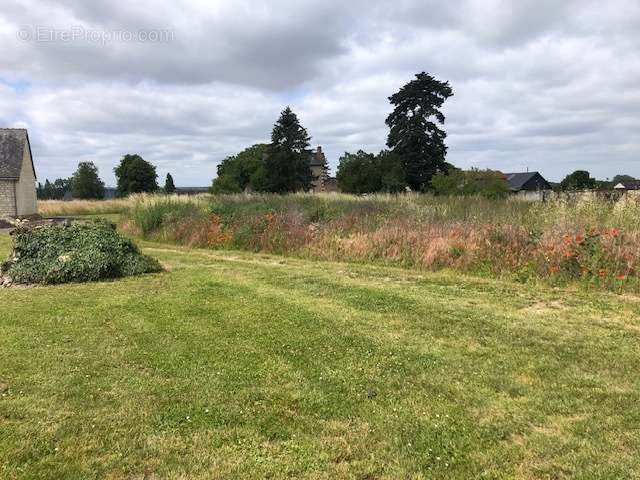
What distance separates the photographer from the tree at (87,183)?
63.4 m

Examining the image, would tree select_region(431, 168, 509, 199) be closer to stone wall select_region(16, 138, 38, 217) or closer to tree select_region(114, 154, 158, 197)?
stone wall select_region(16, 138, 38, 217)

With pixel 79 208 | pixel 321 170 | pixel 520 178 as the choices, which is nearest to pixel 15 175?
pixel 79 208

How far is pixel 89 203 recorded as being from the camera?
41.2 m

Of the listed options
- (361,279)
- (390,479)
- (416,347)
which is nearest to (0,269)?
(361,279)

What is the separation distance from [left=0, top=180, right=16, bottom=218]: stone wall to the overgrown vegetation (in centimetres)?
1790

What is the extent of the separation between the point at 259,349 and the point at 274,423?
1.42 m

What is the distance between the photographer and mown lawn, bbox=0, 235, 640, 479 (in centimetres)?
298

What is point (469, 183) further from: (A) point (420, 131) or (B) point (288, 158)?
(B) point (288, 158)

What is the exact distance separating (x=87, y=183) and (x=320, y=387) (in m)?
66.4

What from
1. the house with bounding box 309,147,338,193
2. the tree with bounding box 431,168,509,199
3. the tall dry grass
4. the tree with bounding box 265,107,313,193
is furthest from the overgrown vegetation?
the house with bounding box 309,147,338,193

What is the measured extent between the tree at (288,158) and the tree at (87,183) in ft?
75.9

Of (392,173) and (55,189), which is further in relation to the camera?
(55,189)

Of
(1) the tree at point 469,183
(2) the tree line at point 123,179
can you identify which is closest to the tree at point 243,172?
(2) the tree line at point 123,179

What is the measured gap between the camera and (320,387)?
395 centimetres
